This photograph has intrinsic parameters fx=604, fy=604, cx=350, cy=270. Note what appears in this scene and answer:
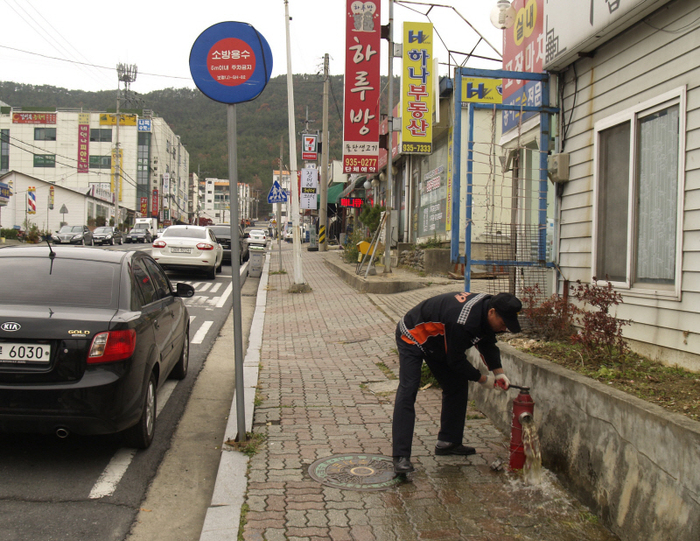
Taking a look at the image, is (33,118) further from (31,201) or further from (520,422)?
(520,422)

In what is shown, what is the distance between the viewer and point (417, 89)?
1533 centimetres

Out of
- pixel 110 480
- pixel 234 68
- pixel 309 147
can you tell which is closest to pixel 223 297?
pixel 234 68

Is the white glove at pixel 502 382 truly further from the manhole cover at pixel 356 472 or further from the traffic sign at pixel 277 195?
the traffic sign at pixel 277 195

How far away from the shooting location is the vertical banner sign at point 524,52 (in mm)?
7383

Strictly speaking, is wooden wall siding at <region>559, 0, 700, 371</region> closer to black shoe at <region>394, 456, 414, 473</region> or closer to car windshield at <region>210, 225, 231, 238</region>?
black shoe at <region>394, 456, 414, 473</region>

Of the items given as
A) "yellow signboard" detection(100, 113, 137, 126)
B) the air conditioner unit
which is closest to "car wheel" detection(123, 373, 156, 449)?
the air conditioner unit

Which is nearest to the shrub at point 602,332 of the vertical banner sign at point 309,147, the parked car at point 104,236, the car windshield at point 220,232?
the car windshield at point 220,232

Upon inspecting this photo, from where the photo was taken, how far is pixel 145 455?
183 inches

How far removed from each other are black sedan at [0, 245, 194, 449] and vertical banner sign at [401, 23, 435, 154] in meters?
11.6

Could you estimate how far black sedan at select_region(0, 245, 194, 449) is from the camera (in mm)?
3934

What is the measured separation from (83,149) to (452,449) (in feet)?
243

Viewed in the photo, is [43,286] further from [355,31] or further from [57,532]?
[355,31]

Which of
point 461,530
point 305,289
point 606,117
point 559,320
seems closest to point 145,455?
point 461,530

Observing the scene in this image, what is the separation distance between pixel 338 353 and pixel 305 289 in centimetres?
674
